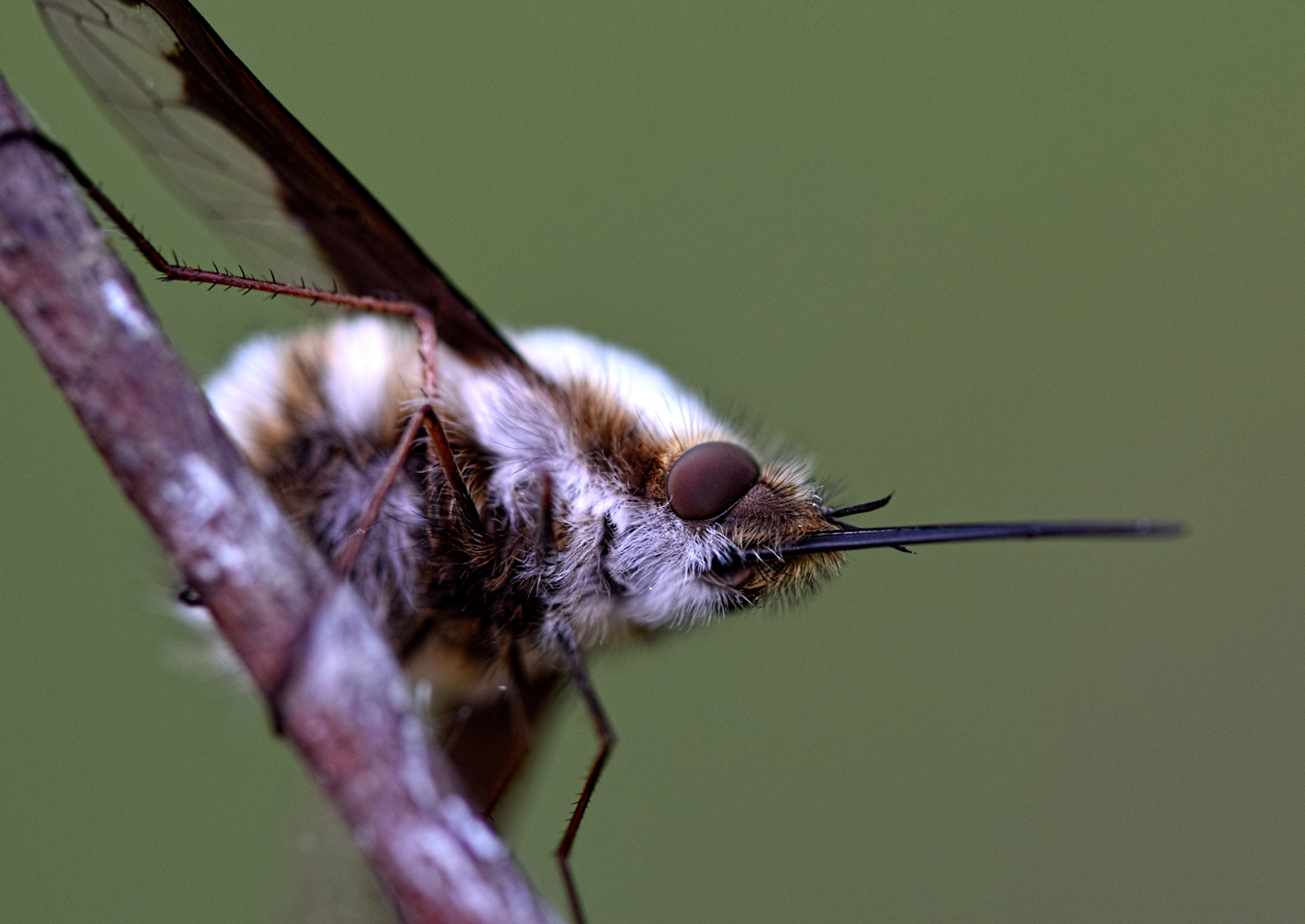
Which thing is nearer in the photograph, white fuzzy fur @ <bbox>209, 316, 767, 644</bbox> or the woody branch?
the woody branch

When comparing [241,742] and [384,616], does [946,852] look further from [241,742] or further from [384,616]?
[384,616]

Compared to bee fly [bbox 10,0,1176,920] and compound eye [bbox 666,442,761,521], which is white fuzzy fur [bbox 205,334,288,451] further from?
compound eye [bbox 666,442,761,521]

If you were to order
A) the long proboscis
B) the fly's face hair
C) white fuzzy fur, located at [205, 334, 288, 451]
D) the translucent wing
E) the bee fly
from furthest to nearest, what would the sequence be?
1. white fuzzy fur, located at [205, 334, 288, 451]
2. the fly's face hair
3. the bee fly
4. the translucent wing
5. the long proboscis

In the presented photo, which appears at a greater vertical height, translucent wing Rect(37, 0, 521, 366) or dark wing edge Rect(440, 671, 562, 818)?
translucent wing Rect(37, 0, 521, 366)

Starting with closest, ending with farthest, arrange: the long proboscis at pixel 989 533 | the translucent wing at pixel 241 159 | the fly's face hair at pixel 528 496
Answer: the long proboscis at pixel 989 533
the translucent wing at pixel 241 159
the fly's face hair at pixel 528 496

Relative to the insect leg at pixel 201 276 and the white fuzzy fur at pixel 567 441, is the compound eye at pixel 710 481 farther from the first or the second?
the insect leg at pixel 201 276

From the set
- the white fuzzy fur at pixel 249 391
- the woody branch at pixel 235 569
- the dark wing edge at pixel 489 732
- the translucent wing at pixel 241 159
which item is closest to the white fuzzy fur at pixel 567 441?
the white fuzzy fur at pixel 249 391

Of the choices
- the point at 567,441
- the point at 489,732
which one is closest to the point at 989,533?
the point at 567,441

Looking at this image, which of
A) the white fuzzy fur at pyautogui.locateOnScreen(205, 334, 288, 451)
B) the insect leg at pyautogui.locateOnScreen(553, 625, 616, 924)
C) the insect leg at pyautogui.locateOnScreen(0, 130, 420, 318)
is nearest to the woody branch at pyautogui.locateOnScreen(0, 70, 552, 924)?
the insect leg at pyautogui.locateOnScreen(0, 130, 420, 318)

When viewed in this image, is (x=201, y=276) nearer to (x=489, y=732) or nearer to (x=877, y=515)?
(x=489, y=732)
